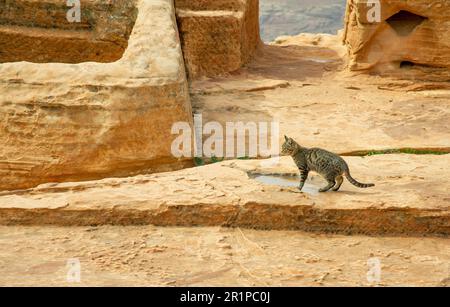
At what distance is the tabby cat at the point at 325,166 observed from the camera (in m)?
5.61

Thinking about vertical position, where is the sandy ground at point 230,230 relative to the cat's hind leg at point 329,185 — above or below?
below

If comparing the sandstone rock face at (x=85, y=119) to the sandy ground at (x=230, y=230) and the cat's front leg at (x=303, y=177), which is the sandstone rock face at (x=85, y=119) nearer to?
the sandy ground at (x=230, y=230)

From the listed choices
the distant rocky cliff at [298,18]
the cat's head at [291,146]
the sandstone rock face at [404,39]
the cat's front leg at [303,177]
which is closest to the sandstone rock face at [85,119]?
the cat's head at [291,146]

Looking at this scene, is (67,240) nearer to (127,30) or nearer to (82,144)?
(82,144)

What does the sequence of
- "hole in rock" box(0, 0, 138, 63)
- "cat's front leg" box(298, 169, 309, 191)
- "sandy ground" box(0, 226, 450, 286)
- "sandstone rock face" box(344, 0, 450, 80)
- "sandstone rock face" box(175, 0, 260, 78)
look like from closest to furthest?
1. "sandy ground" box(0, 226, 450, 286)
2. "cat's front leg" box(298, 169, 309, 191)
3. "hole in rock" box(0, 0, 138, 63)
4. "sandstone rock face" box(344, 0, 450, 80)
5. "sandstone rock face" box(175, 0, 260, 78)

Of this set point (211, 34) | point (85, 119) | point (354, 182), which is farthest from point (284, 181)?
point (211, 34)

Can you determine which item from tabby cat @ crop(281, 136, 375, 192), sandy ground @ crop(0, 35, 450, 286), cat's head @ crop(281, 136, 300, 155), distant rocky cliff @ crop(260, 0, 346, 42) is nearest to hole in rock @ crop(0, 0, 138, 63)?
sandy ground @ crop(0, 35, 450, 286)

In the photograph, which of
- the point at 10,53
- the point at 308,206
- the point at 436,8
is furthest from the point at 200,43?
the point at 308,206

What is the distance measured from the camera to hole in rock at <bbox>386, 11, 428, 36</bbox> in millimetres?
10438

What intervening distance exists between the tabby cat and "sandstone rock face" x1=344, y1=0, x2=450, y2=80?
505 centimetres

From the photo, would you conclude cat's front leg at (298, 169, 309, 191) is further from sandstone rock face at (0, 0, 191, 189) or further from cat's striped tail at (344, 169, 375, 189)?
sandstone rock face at (0, 0, 191, 189)

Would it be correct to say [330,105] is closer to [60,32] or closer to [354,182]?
[60,32]

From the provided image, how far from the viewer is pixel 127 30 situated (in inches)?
379

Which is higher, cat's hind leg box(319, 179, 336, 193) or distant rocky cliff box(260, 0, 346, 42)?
cat's hind leg box(319, 179, 336, 193)
